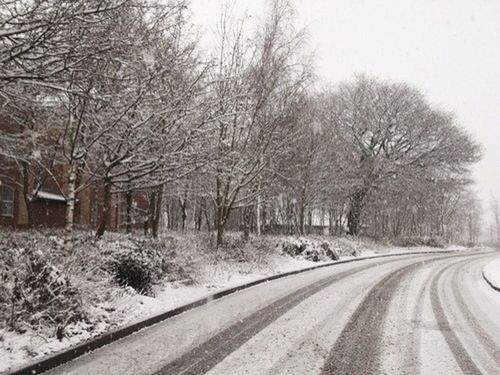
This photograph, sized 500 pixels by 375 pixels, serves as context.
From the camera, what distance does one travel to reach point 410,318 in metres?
8.81

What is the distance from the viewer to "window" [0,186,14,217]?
24344 mm

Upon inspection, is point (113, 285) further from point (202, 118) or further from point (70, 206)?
point (202, 118)

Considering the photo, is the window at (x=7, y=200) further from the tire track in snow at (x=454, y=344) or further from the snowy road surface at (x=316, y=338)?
the tire track in snow at (x=454, y=344)

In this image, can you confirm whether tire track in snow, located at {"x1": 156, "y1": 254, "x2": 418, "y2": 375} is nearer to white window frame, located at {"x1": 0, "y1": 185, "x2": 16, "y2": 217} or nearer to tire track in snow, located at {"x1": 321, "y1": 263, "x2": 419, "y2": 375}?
tire track in snow, located at {"x1": 321, "y1": 263, "x2": 419, "y2": 375}

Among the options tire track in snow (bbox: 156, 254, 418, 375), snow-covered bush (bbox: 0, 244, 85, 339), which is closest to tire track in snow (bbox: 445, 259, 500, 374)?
tire track in snow (bbox: 156, 254, 418, 375)

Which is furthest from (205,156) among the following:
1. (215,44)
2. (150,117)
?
(215,44)

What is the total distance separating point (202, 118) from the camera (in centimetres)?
1148

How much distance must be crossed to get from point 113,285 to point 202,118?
16.7 feet

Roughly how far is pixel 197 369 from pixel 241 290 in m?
6.99

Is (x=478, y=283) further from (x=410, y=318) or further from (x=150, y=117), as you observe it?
(x=150, y=117)

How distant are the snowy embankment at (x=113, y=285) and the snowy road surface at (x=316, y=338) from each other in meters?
0.51

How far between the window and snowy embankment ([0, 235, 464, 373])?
44.4ft

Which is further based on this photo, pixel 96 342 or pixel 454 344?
pixel 454 344

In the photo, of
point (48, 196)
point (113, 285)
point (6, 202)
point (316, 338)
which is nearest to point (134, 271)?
point (113, 285)
